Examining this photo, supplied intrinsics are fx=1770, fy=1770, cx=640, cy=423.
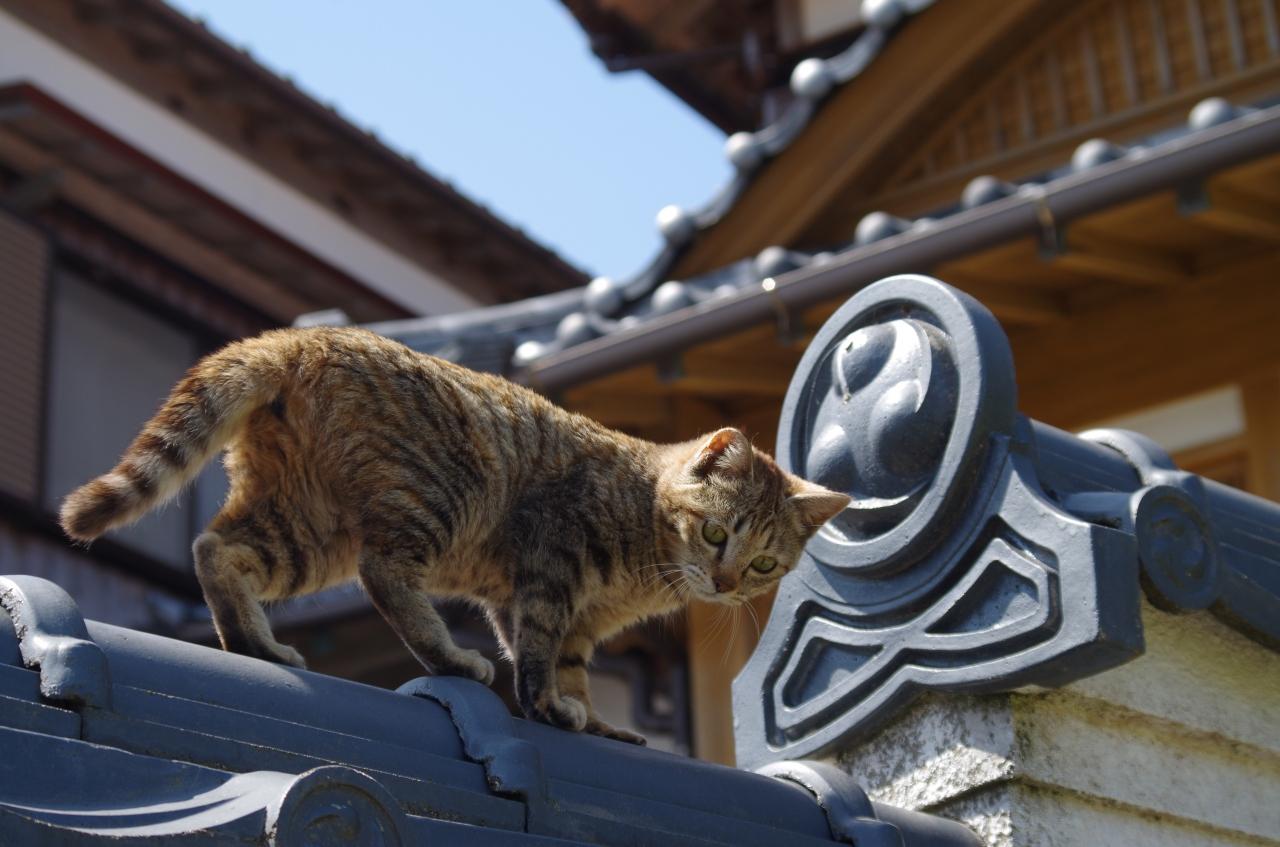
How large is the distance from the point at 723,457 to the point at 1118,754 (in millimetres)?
1269

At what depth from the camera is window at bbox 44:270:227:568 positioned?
404 inches

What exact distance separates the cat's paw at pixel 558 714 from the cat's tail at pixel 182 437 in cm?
78

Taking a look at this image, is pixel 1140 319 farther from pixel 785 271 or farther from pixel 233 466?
pixel 233 466

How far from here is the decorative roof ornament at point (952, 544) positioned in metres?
2.86

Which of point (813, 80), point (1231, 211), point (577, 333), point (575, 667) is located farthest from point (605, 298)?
point (575, 667)

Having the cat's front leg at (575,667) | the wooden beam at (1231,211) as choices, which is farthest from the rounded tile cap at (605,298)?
the cat's front leg at (575,667)

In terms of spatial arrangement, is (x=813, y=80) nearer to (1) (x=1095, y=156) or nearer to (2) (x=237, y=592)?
(1) (x=1095, y=156)

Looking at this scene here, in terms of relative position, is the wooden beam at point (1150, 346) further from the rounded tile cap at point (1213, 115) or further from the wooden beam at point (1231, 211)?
the rounded tile cap at point (1213, 115)

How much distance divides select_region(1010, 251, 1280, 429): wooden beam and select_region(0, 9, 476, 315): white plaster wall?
6.01 metres

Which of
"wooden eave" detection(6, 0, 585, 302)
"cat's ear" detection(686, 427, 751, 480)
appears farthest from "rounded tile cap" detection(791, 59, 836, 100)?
"wooden eave" detection(6, 0, 585, 302)

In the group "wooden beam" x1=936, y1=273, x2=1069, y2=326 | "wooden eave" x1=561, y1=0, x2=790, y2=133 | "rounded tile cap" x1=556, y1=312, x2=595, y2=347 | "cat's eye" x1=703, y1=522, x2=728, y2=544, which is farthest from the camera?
"wooden eave" x1=561, y1=0, x2=790, y2=133

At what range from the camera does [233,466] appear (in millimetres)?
3598

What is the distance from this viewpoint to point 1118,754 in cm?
306

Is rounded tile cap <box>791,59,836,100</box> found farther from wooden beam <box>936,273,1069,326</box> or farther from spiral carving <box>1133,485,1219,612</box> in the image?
spiral carving <box>1133,485,1219,612</box>
